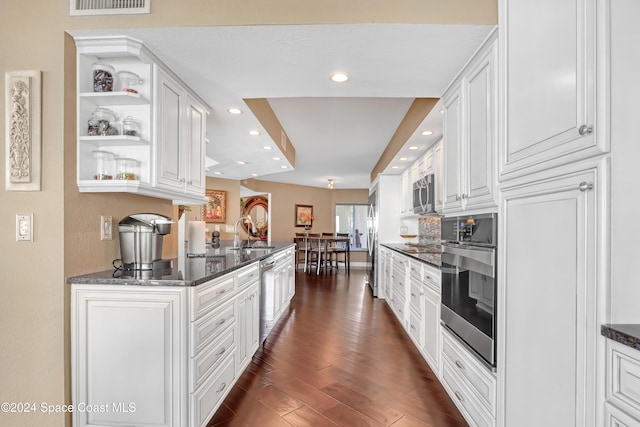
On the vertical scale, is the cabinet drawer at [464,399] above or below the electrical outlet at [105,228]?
below

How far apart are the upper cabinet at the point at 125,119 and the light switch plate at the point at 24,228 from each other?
0.90 feet

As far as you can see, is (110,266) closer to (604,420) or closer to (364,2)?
(364,2)

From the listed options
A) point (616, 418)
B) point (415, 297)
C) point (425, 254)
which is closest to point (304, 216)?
point (425, 254)

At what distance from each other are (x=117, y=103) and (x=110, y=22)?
0.41 metres

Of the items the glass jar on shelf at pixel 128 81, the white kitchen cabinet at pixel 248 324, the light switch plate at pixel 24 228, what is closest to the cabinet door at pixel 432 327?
the white kitchen cabinet at pixel 248 324

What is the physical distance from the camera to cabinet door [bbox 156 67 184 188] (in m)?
2.00

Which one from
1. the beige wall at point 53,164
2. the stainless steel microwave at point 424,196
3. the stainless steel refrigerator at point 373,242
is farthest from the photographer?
the stainless steel refrigerator at point 373,242

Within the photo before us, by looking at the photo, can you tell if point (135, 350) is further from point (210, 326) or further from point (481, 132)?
point (481, 132)

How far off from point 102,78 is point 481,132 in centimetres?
208

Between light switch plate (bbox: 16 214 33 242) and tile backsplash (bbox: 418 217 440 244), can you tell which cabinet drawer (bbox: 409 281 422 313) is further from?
light switch plate (bbox: 16 214 33 242)

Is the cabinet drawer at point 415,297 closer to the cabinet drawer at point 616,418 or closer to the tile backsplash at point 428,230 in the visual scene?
the tile backsplash at point 428,230

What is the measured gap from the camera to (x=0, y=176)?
174 cm

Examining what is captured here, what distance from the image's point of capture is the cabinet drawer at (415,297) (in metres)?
3.04

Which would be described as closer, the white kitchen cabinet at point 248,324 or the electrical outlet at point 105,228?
the electrical outlet at point 105,228
